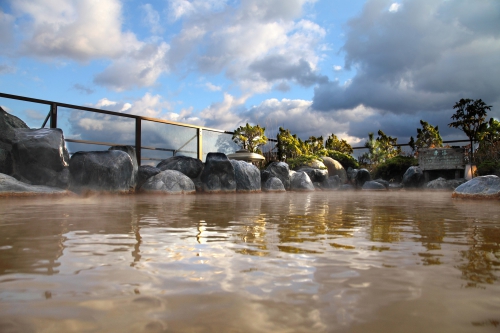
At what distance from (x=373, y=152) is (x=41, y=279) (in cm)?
2684

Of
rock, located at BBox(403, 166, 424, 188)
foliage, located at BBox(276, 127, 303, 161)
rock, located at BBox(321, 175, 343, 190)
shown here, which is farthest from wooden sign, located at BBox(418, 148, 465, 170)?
foliage, located at BBox(276, 127, 303, 161)

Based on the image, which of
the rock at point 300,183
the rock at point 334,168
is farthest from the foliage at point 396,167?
the rock at point 300,183

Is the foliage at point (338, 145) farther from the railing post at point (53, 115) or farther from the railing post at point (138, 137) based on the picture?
the railing post at point (53, 115)

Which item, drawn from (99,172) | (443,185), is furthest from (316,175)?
(99,172)

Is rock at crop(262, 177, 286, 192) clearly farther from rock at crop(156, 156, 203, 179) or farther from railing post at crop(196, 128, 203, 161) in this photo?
railing post at crop(196, 128, 203, 161)

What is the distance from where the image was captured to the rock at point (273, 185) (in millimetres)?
13828

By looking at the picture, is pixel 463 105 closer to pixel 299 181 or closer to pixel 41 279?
pixel 299 181

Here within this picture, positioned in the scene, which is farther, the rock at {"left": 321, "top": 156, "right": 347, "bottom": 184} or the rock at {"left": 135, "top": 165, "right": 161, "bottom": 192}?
the rock at {"left": 321, "top": 156, "right": 347, "bottom": 184}

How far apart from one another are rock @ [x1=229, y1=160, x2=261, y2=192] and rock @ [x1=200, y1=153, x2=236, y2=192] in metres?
0.49

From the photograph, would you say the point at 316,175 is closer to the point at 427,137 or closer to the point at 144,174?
the point at 144,174

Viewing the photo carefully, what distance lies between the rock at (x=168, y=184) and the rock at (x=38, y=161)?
2.17 m

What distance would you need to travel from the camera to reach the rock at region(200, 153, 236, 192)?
38.9 ft

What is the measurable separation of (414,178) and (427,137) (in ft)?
32.7

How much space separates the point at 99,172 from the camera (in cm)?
930
